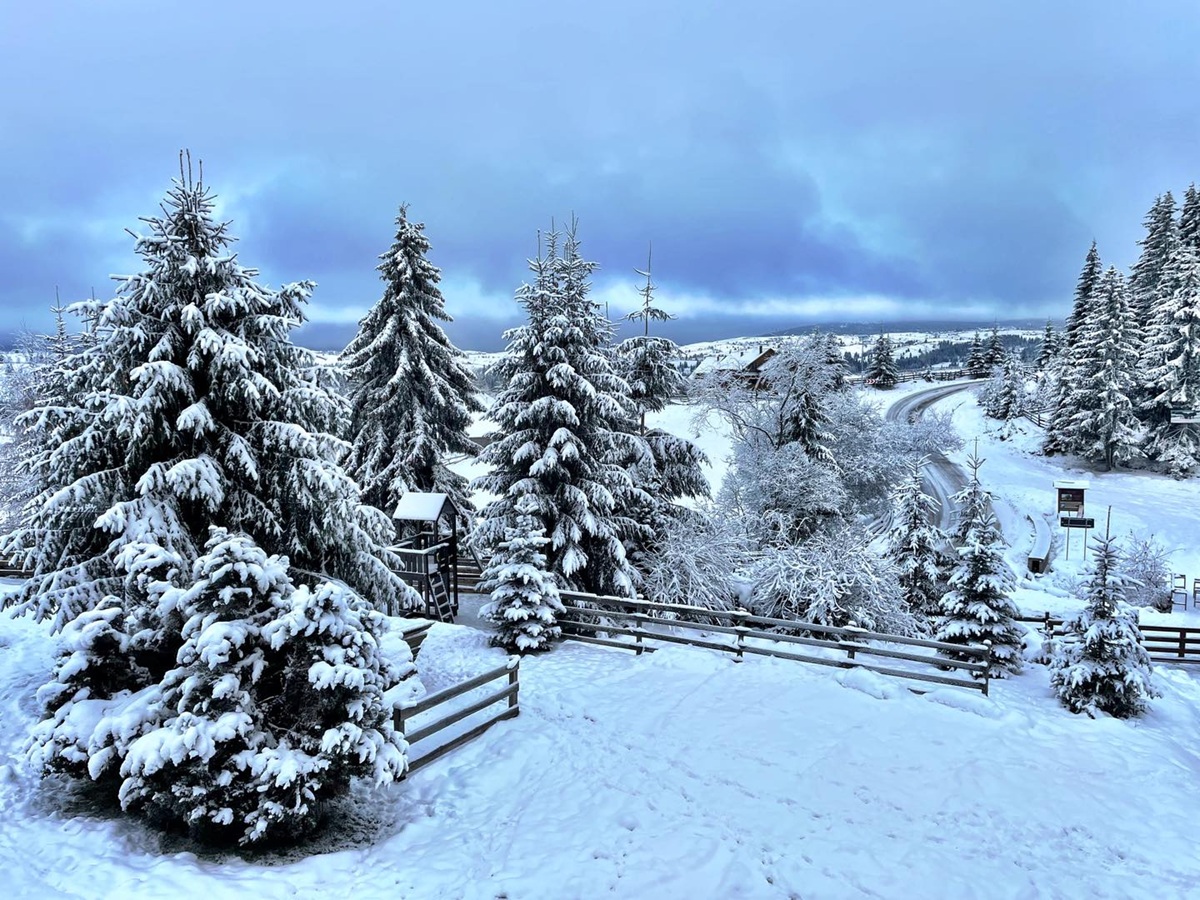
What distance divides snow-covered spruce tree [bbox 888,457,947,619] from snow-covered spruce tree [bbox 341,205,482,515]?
14.0 m

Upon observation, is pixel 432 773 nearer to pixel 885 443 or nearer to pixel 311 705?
pixel 311 705

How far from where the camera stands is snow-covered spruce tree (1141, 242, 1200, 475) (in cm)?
3186

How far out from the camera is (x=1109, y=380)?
3334 centimetres

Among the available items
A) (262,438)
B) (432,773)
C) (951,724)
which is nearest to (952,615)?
(951,724)

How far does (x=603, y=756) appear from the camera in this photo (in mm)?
8055

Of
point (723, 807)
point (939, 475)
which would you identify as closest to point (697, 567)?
point (723, 807)

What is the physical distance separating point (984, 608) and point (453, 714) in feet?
37.6

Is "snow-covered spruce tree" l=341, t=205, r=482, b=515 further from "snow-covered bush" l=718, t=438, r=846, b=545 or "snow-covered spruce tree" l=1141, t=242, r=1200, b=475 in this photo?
"snow-covered spruce tree" l=1141, t=242, r=1200, b=475

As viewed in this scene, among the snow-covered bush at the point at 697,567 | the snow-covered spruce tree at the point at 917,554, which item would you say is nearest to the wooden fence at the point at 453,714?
the snow-covered bush at the point at 697,567

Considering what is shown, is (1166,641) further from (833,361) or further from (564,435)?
(564,435)

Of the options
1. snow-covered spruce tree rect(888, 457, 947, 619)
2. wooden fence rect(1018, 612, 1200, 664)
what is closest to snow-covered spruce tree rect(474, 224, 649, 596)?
snow-covered spruce tree rect(888, 457, 947, 619)

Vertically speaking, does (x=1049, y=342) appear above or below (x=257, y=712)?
above

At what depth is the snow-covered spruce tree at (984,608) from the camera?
12914 millimetres

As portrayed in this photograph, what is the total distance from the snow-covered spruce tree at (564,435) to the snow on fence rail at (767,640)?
60.9 inches
